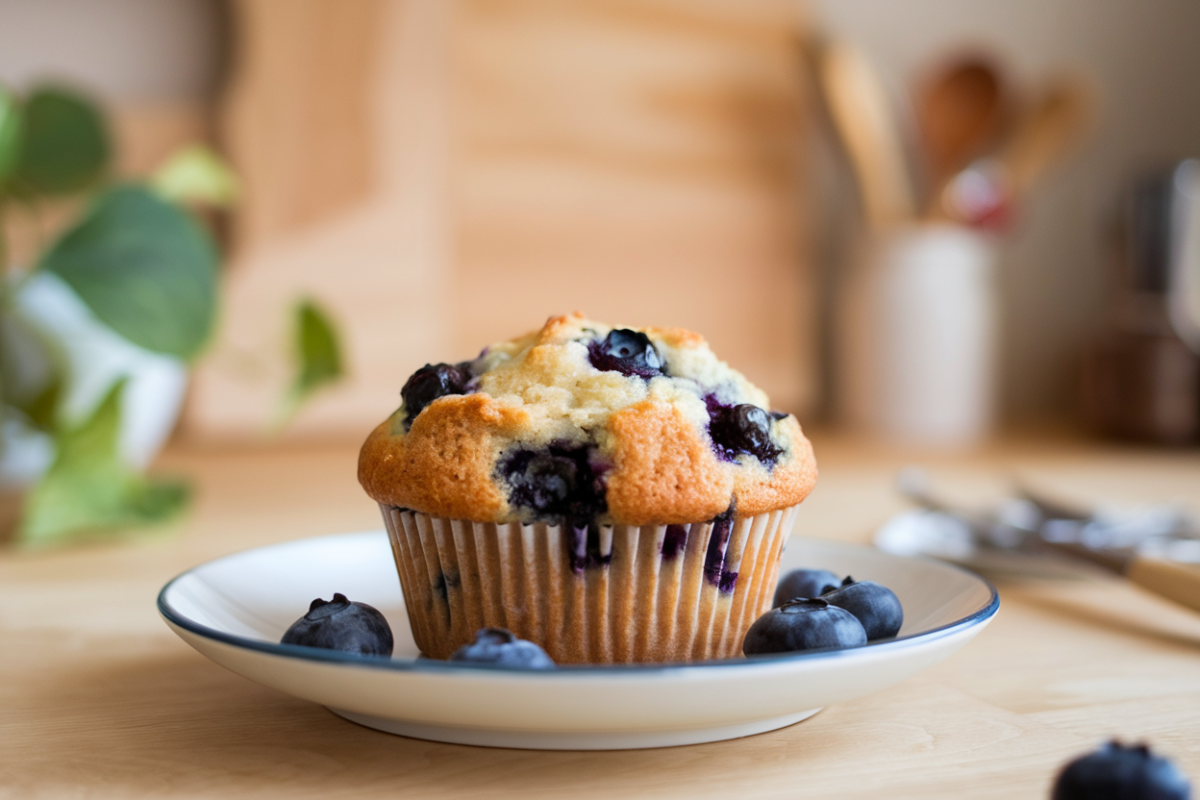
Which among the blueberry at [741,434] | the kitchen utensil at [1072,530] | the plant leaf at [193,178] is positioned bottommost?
the kitchen utensil at [1072,530]

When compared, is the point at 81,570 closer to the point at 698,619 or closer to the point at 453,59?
the point at 698,619

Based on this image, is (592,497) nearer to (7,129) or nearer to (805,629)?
(805,629)

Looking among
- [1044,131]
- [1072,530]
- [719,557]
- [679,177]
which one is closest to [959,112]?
[1044,131]

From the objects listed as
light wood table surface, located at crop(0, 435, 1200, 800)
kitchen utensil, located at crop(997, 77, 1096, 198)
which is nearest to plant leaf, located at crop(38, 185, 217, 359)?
light wood table surface, located at crop(0, 435, 1200, 800)

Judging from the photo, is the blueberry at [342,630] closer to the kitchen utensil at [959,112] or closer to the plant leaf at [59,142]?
the plant leaf at [59,142]

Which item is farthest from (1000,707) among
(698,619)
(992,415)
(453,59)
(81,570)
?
(992,415)

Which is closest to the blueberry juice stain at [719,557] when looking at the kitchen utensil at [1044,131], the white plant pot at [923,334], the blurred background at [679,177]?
the blurred background at [679,177]
